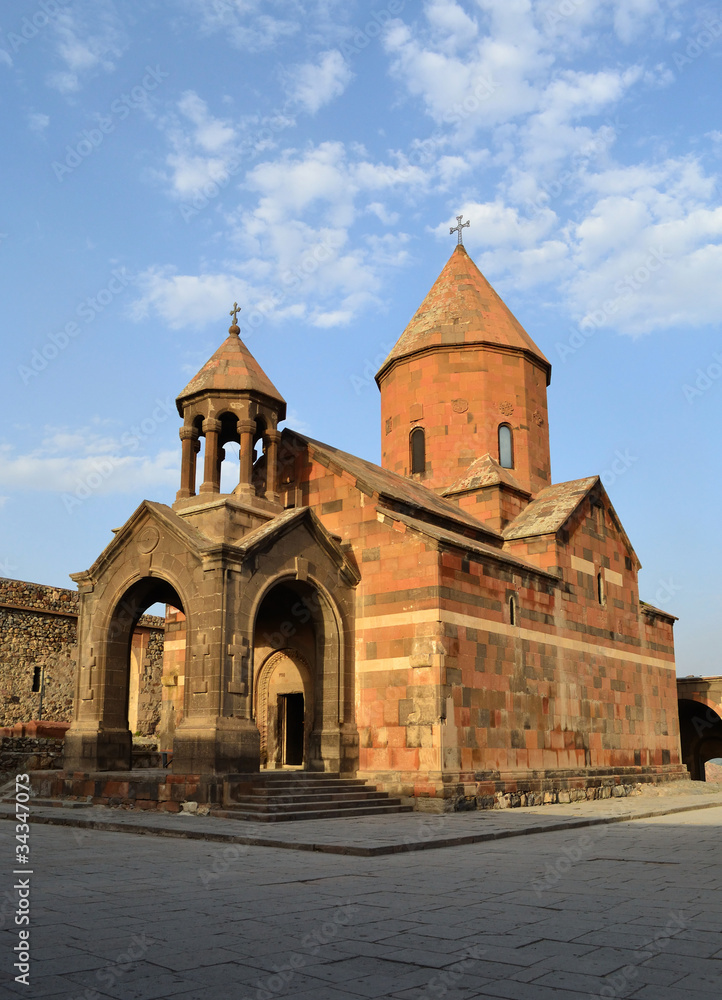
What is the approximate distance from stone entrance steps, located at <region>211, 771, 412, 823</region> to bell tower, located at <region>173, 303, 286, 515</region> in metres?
5.17

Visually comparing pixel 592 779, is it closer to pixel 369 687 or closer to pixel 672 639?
pixel 369 687

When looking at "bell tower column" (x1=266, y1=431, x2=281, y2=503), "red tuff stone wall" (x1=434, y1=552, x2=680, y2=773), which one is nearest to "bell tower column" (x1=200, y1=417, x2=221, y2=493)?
"bell tower column" (x1=266, y1=431, x2=281, y2=503)

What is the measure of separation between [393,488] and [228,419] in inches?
146

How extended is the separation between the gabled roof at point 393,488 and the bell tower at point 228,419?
1.10 metres

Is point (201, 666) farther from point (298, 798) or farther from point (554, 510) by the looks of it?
point (554, 510)

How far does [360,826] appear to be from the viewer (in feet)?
36.7

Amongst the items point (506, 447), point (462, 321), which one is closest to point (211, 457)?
point (506, 447)

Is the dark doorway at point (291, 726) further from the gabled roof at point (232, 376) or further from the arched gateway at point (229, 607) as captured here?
the gabled roof at point (232, 376)

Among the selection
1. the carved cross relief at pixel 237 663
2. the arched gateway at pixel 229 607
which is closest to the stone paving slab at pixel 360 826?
the arched gateway at pixel 229 607

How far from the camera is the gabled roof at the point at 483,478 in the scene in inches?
815

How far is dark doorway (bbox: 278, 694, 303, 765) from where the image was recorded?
17.2 m

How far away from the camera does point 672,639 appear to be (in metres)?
23.8

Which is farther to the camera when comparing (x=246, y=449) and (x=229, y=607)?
Answer: (x=246, y=449)

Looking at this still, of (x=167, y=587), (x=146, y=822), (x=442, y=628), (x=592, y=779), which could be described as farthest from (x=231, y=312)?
(x=592, y=779)
